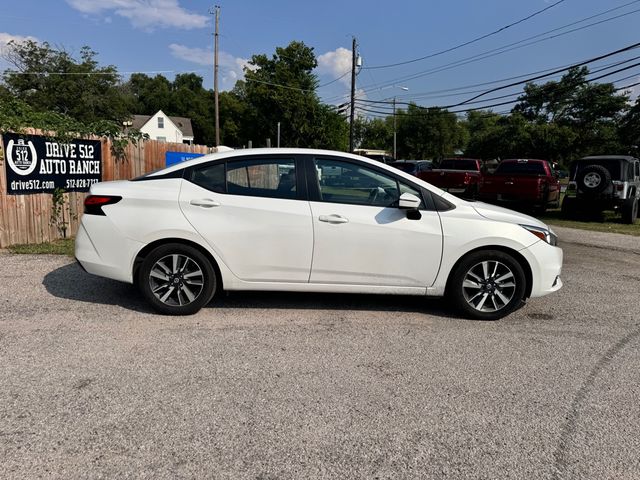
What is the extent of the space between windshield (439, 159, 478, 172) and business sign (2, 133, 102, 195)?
1456 cm

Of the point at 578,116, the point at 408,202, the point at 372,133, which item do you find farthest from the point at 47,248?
the point at 372,133

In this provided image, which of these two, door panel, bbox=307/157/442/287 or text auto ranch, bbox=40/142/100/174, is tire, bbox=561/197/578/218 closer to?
door panel, bbox=307/157/442/287

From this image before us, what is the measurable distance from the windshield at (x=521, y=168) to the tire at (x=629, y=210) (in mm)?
2591

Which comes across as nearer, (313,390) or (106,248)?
(313,390)

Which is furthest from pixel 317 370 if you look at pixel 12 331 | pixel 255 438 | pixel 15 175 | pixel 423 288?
pixel 15 175

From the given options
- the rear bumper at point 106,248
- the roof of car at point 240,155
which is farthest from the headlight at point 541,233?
the rear bumper at point 106,248

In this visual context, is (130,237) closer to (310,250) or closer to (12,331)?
(12,331)

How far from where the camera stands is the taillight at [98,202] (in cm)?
472

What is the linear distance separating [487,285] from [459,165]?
16389mm

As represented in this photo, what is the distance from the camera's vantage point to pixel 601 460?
8.73ft

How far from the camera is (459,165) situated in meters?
20.3

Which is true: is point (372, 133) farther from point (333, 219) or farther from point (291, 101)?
point (333, 219)

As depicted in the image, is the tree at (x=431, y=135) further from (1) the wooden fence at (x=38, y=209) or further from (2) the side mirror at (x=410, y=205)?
(2) the side mirror at (x=410, y=205)

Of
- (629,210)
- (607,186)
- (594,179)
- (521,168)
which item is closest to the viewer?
(607,186)
